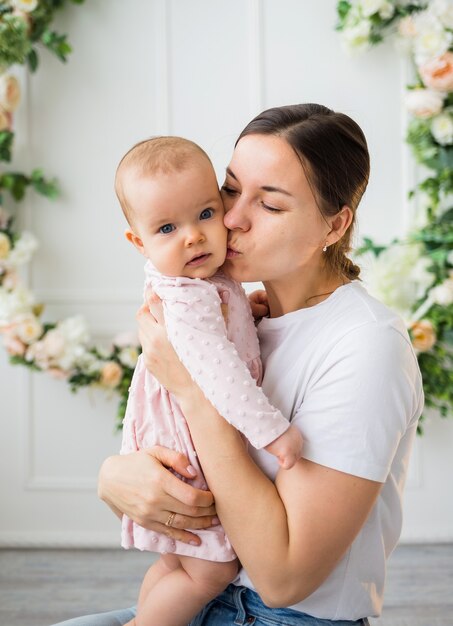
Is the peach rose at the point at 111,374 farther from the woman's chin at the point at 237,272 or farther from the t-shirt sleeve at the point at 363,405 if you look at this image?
the t-shirt sleeve at the point at 363,405

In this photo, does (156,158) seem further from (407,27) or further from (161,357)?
(407,27)

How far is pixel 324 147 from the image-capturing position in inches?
52.0

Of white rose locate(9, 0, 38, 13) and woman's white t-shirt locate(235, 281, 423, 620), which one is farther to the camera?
white rose locate(9, 0, 38, 13)

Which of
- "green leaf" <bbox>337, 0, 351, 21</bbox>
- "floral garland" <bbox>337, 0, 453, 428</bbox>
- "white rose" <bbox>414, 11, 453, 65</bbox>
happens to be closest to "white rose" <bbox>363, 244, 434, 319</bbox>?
"floral garland" <bbox>337, 0, 453, 428</bbox>

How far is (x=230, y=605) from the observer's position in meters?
1.36

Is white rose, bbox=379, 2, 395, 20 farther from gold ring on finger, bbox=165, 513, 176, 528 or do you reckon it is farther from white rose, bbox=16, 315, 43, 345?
gold ring on finger, bbox=165, 513, 176, 528

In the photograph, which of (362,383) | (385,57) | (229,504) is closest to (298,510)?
(229,504)

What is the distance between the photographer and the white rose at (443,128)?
3338mm

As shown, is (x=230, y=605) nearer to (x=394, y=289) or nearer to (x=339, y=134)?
(x=339, y=134)

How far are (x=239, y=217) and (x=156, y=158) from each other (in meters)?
0.19

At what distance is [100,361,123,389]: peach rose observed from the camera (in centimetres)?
346

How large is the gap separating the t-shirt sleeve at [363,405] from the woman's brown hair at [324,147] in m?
0.27

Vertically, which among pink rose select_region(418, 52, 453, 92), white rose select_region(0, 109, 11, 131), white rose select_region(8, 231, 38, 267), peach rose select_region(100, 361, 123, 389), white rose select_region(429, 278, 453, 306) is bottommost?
peach rose select_region(100, 361, 123, 389)

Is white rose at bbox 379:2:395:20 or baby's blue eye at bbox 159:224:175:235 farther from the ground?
white rose at bbox 379:2:395:20
